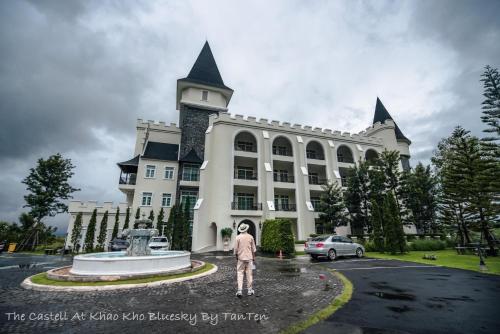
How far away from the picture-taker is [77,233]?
76.2 ft

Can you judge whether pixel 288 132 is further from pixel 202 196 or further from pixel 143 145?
pixel 143 145

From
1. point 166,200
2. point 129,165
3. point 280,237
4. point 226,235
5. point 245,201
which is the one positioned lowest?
point 280,237

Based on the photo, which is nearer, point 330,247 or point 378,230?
point 330,247

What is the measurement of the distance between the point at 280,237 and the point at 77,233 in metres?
21.5

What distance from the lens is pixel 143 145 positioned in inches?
1223

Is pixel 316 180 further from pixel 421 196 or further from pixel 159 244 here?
pixel 159 244

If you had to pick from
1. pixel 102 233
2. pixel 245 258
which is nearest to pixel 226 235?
pixel 102 233

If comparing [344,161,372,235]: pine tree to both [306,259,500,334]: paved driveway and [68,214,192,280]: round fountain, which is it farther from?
[68,214,192,280]: round fountain

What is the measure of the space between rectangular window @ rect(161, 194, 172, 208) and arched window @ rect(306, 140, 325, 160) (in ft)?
63.6

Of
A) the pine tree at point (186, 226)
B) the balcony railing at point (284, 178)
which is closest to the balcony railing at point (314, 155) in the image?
the balcony railing at point (284, 178)

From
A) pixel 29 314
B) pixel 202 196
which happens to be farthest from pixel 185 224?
pixel 29 314

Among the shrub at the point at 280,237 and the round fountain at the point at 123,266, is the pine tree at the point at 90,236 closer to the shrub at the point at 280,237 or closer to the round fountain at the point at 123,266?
the round fountain at the point at 123,266

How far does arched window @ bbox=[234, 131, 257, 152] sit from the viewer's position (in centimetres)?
2841

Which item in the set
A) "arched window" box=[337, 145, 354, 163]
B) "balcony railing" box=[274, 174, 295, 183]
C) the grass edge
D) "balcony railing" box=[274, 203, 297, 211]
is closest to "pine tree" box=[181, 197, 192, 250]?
"balcony railing" box=[274, 203, 297, 211]
